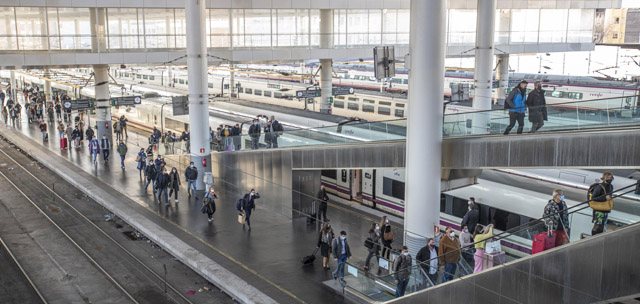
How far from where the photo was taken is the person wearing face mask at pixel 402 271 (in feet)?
42.2

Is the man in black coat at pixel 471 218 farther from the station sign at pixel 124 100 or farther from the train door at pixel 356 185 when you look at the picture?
the station sign at pixel 124 100

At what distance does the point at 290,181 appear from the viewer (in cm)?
2158

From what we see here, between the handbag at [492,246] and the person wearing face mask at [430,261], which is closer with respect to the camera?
the handbag at [492,246]

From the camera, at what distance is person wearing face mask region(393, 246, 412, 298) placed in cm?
1288

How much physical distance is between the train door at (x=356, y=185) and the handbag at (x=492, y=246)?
1278 centimetres

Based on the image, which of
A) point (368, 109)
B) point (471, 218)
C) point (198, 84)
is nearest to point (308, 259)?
point (471, 218)

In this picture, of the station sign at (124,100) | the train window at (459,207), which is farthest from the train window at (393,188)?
the station sign at (124,100)

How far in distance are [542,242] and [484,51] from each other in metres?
14.6

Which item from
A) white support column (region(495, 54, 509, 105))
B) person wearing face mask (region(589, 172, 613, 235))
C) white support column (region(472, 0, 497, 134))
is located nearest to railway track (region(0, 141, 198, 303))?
person wearing face mask (region(589, 172, 613, 235))

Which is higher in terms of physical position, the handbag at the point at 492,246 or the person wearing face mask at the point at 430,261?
the handbag at the point at 492,246

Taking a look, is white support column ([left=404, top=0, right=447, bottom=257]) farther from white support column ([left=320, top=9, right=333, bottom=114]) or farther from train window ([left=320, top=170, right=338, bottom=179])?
white support column ([left=320, top=9, right=333, bottom=114])

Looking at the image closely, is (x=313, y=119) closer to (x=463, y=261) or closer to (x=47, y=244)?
(x=47, y=244)

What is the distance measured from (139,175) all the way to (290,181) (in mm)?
8475

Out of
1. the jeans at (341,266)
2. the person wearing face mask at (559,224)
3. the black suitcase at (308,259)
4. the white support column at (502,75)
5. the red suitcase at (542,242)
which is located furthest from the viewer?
the white support column at (502,75)
